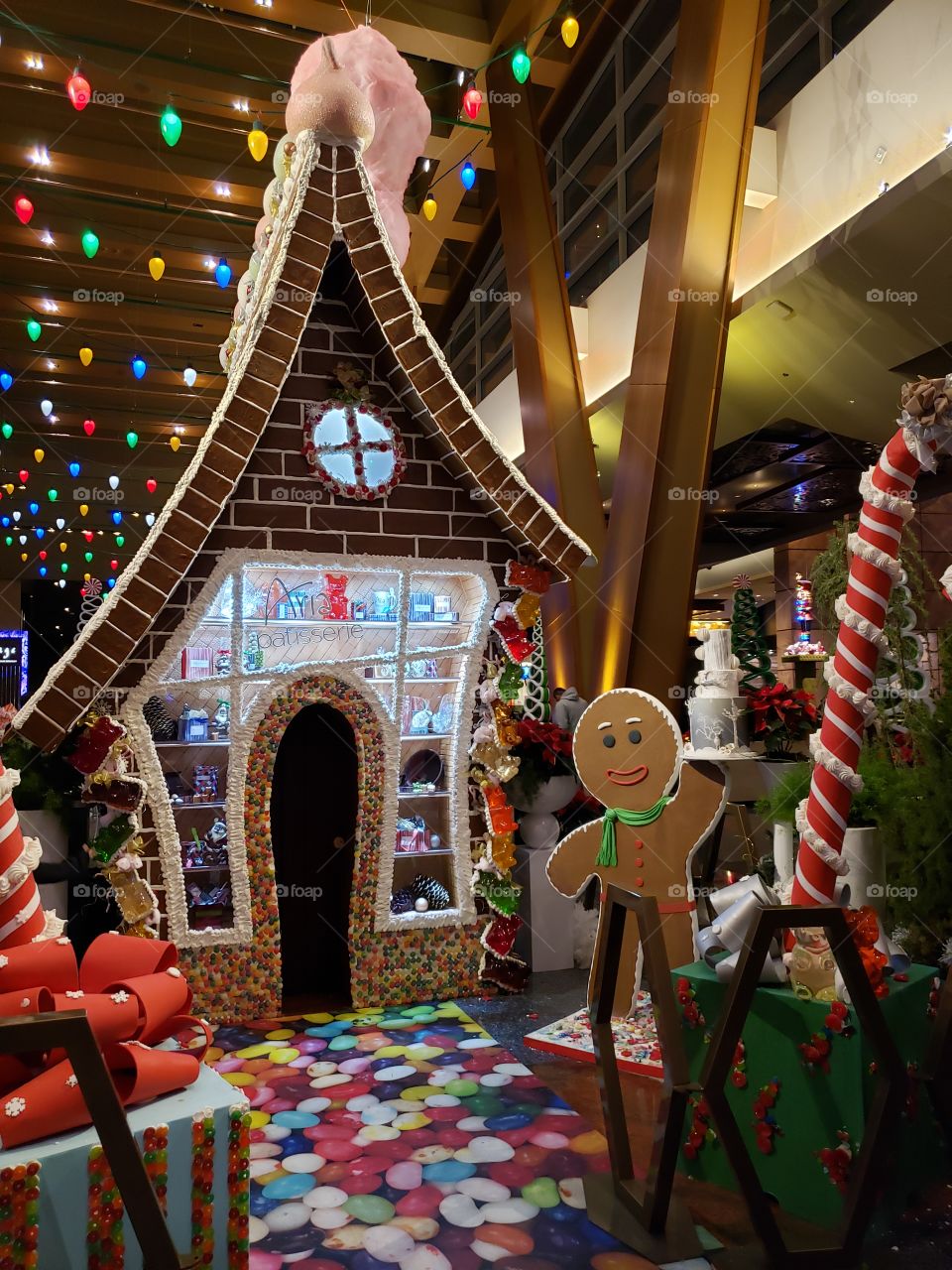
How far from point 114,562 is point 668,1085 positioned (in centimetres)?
2049

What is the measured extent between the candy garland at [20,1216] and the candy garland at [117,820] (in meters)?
2.62

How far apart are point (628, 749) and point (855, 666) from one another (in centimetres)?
171

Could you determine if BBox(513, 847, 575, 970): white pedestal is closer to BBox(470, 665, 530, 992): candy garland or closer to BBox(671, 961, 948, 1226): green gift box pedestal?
BBox(470, 665, 530, 992): candy garland

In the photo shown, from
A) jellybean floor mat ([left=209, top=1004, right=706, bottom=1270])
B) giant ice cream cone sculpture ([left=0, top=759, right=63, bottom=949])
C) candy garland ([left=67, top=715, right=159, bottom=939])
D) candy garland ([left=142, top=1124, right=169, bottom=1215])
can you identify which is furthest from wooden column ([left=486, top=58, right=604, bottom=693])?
candy garland ([left=142, top=1124, right=169, bottom=1215])

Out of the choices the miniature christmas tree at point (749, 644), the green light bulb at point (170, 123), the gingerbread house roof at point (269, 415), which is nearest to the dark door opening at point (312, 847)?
the gingerbread house roof at point (269, 415)

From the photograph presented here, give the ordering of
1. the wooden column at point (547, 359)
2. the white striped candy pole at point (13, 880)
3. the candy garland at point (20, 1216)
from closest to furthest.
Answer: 1. the candy garland at point (20, 1216)
2. the white striped candy pole at point (13, 880)
3. the wooden column at point (547, 359)

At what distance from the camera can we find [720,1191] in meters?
2.97

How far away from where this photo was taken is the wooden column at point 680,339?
6.64m

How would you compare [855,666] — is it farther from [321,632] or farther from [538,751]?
[321,632]

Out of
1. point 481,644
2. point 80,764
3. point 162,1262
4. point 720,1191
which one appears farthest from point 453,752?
point 162,1262

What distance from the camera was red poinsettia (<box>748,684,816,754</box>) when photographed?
17.7ft

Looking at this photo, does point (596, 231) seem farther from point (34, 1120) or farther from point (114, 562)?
point (114, 562)

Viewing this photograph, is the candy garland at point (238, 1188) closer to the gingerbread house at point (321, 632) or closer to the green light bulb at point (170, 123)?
the gingerbread house at point (321, 632)

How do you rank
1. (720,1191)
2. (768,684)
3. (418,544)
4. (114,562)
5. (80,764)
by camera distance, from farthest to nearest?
(114,562) → (768,684) → (418,544) → (80,764) → (720,1191)
